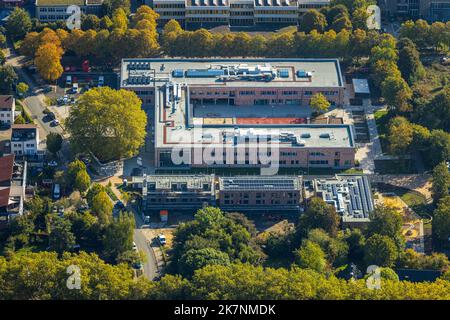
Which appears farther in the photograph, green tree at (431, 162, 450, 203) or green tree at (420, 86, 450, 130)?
green tree at (420, 86, 450, 130)

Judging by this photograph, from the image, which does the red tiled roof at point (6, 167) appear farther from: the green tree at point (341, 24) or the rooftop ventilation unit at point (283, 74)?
the green tree at point (341, 24)

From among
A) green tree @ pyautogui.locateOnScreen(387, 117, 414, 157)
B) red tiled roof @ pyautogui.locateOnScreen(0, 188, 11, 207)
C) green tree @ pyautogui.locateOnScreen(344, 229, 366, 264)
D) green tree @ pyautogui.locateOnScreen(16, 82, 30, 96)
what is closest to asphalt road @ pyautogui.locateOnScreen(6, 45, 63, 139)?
green tree @ pyautogui.locateOnScreen(16, 82, 30, 96)

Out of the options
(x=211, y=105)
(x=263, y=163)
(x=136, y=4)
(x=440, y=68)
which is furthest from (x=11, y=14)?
(x=440, y=68)

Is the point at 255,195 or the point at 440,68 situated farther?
the point at 440,68

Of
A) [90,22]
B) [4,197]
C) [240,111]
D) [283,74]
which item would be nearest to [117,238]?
[4,197]

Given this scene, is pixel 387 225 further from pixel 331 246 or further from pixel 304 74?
Answer: pixel 304 74

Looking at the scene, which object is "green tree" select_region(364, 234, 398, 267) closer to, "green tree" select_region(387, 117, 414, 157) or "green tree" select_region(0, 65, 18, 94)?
"green tree" select_region(387, 117, 414, 157)
